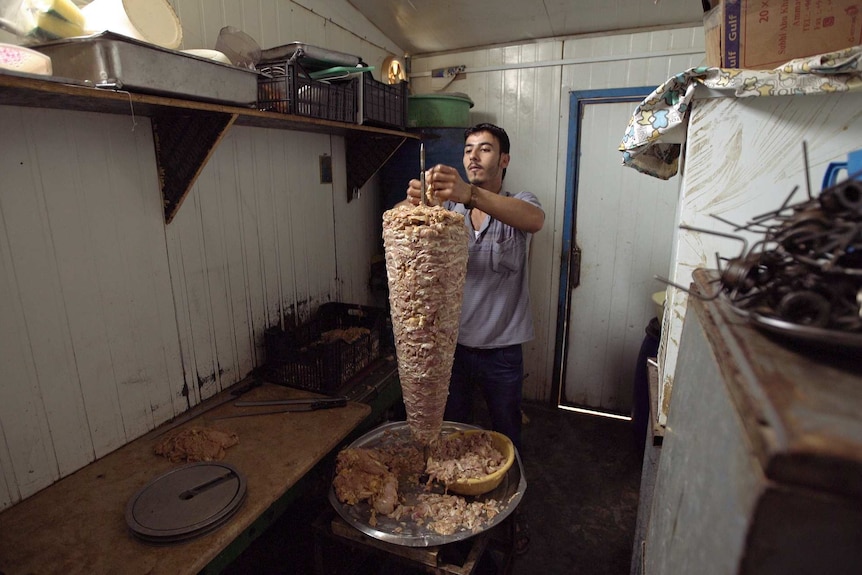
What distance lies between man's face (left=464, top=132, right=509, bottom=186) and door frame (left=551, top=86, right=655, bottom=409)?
1.31 m

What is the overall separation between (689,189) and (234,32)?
77.2 inches

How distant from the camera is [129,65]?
1.40 meters

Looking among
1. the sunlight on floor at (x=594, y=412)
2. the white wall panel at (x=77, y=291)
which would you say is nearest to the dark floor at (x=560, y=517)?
the sunlight on floor at (x=594, y=412)

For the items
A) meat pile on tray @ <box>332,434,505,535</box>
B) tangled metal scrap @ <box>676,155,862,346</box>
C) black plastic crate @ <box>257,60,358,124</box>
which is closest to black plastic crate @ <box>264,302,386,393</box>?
meat pile on tray @ <box>332,434,505,535</box>

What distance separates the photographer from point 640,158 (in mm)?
1958

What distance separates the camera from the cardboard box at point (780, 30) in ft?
3.97

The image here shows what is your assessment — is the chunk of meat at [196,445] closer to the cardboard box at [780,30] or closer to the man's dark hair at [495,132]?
the man's dark hair at [495,132]

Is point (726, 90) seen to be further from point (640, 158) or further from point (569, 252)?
point (569, 252)

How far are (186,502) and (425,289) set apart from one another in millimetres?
1097

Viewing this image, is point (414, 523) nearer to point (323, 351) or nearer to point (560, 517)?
point (323, 351)

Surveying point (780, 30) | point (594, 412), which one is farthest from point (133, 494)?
point (594, 412)

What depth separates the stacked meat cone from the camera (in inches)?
53.2

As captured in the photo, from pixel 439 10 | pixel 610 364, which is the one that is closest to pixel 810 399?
pixel 439 10

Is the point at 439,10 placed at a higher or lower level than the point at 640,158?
higher
